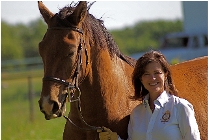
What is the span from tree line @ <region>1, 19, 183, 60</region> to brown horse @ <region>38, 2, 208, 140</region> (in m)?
37.4

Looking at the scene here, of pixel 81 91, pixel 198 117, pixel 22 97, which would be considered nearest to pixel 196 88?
pixel 198 117

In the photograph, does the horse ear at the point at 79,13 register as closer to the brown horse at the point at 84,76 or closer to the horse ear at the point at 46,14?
the brown horse at the point at 84,76

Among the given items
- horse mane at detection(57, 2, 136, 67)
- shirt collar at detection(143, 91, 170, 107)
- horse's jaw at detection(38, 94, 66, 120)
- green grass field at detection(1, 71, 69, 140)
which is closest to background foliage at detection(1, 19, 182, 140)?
green grass field at detection(1, 71, 69, 140)

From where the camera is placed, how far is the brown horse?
3736 millimetres

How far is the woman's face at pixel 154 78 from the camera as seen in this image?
3.96 metres

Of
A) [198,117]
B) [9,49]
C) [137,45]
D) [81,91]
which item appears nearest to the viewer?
[81,91]

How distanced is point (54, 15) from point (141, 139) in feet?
3.91

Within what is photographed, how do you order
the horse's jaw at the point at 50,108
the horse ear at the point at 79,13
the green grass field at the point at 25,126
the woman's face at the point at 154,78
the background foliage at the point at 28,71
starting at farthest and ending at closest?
the background foliage at the point at 28,71, the green grass field at the point at 25,126, the woman's face at the point at 154,78, the horse ear at the point at 79,13, the horse's jaw at the point at 50,108

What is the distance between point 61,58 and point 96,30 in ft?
1.83

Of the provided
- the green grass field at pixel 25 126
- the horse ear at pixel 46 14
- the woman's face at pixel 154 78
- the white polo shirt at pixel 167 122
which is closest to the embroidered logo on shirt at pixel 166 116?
the white polo shirt at pixel 167 122

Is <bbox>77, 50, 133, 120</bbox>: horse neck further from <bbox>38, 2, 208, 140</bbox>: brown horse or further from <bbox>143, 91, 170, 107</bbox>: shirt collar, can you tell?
<bbox>143, 91, 170, 107</bbox>: shirt collar

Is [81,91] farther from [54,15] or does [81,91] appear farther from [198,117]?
[198,117]

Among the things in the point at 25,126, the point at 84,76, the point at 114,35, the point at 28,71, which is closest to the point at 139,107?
the point at 84,76

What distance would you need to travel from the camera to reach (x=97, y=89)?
4133mm
